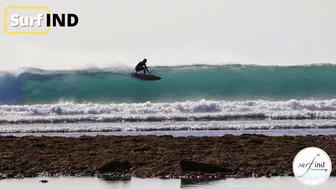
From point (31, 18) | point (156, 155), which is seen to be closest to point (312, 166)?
point (156, 155)

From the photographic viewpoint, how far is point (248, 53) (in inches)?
640

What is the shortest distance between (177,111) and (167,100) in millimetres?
585

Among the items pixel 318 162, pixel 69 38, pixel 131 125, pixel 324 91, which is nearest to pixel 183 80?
pixel 131 125

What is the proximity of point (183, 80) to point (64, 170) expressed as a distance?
4.84m

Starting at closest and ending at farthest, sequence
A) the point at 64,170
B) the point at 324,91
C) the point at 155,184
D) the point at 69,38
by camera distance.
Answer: the point at 155,184
the point at 64,170
the point at 69,38
the point at 324,91

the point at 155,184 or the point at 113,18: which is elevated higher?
the point at 113,18

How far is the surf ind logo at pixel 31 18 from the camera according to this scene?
580 inches

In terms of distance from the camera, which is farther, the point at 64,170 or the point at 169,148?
the point at 169,148

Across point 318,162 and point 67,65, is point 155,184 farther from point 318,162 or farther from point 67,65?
point 67,65

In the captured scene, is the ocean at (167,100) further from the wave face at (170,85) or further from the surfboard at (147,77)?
the surfboard at (147,77)

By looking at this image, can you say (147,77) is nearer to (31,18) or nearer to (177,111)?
(177,111)

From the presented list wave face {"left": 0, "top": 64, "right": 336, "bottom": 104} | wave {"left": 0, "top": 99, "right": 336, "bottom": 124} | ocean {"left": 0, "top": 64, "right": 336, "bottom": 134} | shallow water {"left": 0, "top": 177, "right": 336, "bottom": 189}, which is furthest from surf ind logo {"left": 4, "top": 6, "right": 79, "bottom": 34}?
wave {"left": 0, "top": 99, "right": 336, "bottom": 124}

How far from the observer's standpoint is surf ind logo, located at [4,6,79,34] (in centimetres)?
1473

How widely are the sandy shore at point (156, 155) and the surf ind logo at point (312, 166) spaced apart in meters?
0.24
